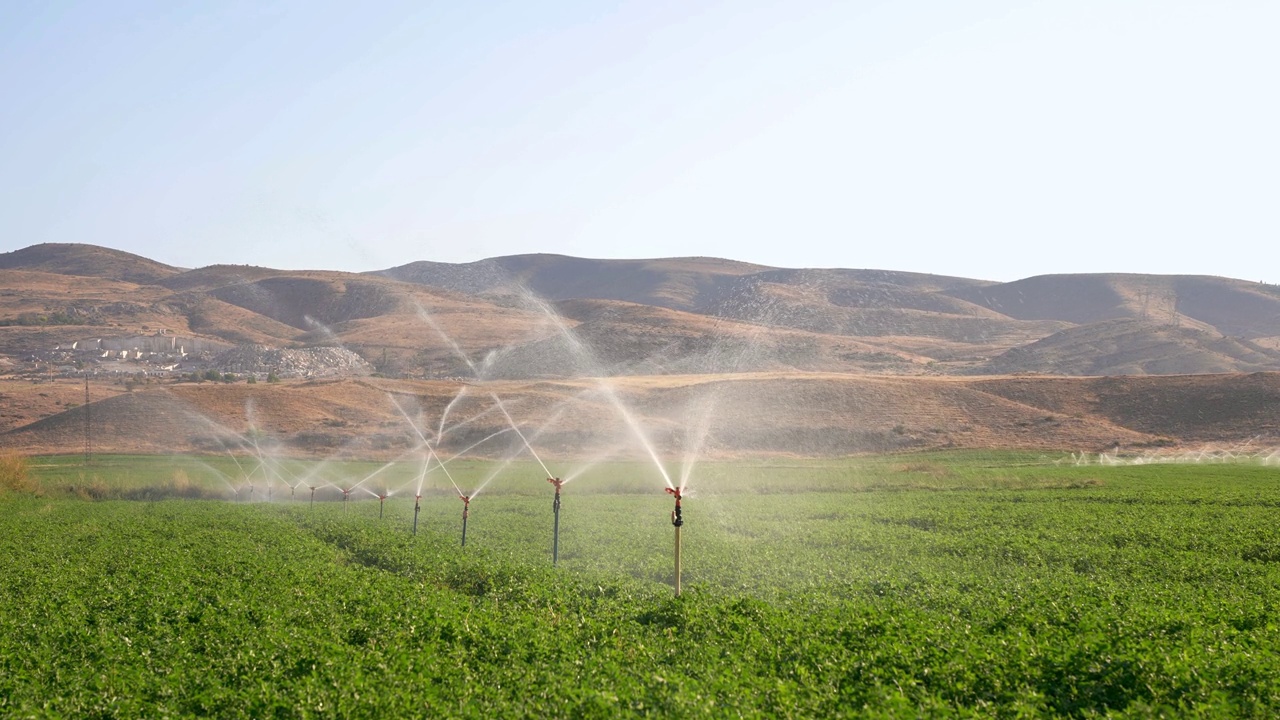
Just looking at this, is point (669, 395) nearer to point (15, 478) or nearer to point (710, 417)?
point (710, 417)

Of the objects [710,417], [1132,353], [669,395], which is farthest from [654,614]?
[1132,353]

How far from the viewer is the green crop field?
11102 mm

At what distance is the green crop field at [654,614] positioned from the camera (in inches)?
437

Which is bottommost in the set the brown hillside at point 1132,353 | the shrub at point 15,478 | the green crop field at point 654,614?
the shrub at point 15,478

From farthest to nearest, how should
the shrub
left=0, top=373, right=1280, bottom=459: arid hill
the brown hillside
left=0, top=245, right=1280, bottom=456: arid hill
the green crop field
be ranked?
the brown hillside, left=0, top=245, right=1280, bottom=456: arid hill, left=0, top=373, right=1280, bottom=459: arid hill, the shrub, the green crop field

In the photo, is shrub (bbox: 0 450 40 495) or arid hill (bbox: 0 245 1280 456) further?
arid hill (bbox: 0 245 1280 456)

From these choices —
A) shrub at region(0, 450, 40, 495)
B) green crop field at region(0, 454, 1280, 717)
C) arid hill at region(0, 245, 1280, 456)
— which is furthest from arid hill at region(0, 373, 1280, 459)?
green crop field at region(0, 454, 1280, 717)

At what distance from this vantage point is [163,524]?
34.1 metres

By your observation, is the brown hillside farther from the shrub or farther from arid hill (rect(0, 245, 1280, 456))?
the shrub

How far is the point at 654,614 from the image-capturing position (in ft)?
54.4

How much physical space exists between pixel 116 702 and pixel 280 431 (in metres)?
81.8

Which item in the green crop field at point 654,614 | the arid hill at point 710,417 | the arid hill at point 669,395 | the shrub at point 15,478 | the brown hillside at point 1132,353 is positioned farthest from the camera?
the brown hillside at point 1132,353

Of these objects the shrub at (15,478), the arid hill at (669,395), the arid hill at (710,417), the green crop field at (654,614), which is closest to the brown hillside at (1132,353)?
the arid hill at (669,395)

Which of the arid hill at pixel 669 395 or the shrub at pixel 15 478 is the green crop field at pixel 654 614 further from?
the arid hill at pixel 669 395
